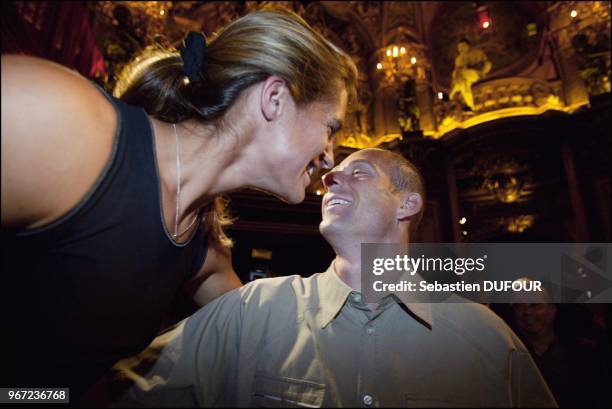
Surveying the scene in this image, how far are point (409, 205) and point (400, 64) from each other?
8.56 metres

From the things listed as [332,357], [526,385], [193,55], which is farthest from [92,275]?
[526,385]

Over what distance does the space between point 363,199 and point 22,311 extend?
1.45 metres

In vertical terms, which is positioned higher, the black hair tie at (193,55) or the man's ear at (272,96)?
the black hair tie at (193,55)

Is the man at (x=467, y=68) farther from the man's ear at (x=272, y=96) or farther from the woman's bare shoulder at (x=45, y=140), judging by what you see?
the woman's bare shoulder at (x=45, y=140)

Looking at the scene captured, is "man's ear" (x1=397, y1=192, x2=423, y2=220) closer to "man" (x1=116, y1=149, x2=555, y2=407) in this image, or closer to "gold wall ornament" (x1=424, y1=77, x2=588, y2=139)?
"man" (x1=116, y1=149, x2=555, y2=407)

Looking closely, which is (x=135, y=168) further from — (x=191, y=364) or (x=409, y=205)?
(x=409, y=205)

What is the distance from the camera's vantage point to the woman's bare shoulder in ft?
2.70

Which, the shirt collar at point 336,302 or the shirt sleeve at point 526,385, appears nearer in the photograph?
the shirt sleeve at point 526,385

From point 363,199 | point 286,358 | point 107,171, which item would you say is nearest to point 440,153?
point 363,199

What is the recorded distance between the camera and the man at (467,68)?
9258 mm

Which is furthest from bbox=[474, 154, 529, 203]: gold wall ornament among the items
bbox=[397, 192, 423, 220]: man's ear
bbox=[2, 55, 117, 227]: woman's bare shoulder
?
bbox=[2, 55, 117, 227]: woman's bare shoulder

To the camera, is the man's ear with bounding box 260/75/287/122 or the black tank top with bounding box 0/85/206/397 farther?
the man's ear with bounding box 260/75/287/122

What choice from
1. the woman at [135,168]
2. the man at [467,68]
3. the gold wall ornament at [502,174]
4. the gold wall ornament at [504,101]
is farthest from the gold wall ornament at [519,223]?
the woman at [135,168]

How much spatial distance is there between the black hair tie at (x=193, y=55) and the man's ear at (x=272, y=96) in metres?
0.22
